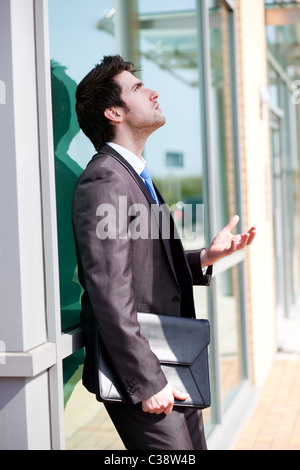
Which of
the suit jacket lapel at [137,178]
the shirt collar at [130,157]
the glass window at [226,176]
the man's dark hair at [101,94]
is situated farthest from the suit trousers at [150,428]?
the glass window at [226,176]

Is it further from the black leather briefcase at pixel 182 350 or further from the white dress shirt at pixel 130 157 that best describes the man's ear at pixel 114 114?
the black leather briefcase at pixel 182 350

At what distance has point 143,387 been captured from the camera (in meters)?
2.15

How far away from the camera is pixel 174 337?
2365 millimetres

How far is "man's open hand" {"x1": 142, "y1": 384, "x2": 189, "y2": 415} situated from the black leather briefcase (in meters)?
0.10

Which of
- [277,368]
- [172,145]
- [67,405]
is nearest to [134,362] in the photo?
[67,405]

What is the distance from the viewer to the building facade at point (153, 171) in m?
2.05

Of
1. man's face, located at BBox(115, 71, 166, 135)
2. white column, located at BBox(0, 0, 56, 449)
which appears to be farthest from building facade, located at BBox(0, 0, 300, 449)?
man's face, located at BBox(115, 71, 166, 135)

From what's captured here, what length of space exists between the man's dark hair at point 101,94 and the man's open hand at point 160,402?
0.91 meters

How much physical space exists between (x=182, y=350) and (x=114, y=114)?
85 cm

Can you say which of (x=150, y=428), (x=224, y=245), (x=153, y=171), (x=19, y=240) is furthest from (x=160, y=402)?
(x=153, y=171)

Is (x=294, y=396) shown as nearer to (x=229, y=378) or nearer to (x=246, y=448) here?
(x=229, y=378)

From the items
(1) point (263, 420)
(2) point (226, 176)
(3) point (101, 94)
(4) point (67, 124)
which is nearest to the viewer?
(3) point (101, 94)

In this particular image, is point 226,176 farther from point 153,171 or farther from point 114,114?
point 114,114

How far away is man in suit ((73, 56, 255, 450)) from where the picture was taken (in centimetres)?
211
